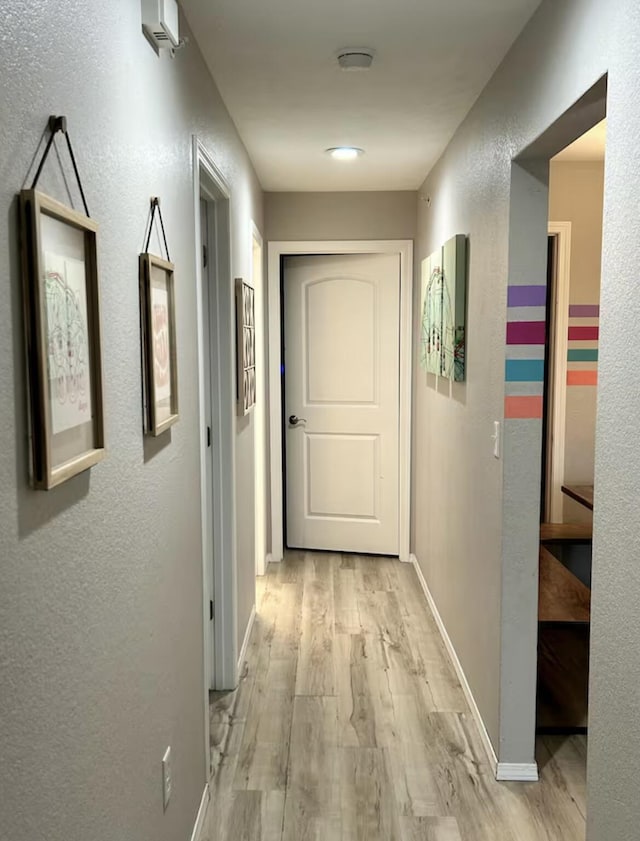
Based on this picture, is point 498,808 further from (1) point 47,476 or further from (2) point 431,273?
(2) point 431,273

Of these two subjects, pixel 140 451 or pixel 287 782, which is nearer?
pixel 140 451

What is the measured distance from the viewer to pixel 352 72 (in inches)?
99.4

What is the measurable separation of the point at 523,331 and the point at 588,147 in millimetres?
1705

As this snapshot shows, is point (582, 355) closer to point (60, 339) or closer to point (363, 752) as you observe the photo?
point (363, 752)

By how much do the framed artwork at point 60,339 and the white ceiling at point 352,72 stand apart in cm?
120

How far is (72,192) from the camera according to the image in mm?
1172

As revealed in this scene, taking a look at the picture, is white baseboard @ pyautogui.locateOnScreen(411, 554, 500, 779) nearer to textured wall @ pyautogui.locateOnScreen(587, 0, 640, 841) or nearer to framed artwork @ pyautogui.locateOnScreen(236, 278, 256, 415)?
textured wall @ pyautogui.locateOnScreen(587, 0, 640, 841)

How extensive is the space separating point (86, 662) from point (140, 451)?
1.57 ft

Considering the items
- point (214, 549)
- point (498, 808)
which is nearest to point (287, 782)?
point (498, 808)

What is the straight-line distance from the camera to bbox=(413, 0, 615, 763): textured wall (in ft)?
6.49

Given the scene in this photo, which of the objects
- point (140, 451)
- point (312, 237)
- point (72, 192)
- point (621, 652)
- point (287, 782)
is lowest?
point (287, 782)

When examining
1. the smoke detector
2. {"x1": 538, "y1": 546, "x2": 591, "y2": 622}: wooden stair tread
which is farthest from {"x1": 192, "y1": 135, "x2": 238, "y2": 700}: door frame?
{"x1": 538, "y1": 546, "x2": 591, "y2": 622}: wooden stair tread

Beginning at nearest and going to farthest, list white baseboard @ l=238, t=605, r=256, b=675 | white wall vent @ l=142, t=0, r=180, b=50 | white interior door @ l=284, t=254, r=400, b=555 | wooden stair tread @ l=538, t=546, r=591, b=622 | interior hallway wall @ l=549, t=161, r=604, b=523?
white wall vent @ l=142, t=0, r=180, b=50, wooden stair tread @ l=538, t=546, r=591, b=622, white baseboard @ l=238, t=605, r=256, b=675, interior hallway wall @ l=549, t=161, r=604, b=523, white interior door @ l=284, t=254, r=400, b=555

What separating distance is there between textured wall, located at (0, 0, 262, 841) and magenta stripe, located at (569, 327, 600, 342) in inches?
100
